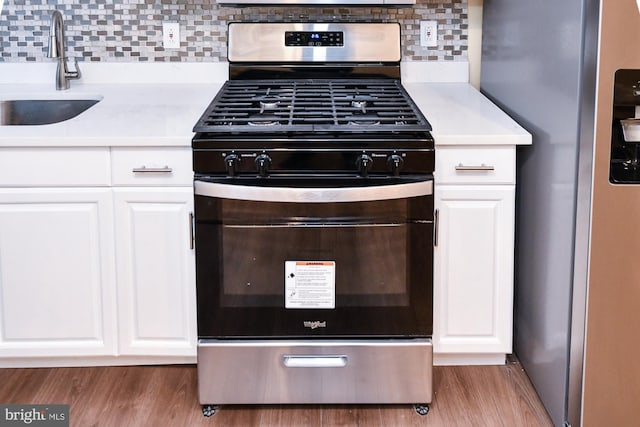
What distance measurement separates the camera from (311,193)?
86.2 inches

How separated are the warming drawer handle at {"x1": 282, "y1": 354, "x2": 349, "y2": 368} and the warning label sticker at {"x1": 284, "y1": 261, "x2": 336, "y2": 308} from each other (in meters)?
0.15

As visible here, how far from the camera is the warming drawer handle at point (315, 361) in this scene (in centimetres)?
232

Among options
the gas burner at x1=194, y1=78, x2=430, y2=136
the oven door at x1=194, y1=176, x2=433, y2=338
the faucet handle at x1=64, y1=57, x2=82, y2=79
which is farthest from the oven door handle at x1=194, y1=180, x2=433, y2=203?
the faucet handle at x1=64, y1=57, x2=82, y2=79

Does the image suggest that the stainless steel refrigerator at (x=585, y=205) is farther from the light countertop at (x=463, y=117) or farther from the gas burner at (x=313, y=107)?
the gas burner at (x=313, y=107)

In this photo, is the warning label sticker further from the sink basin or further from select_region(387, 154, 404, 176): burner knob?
the sink basin

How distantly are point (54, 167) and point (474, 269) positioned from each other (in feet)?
3.99

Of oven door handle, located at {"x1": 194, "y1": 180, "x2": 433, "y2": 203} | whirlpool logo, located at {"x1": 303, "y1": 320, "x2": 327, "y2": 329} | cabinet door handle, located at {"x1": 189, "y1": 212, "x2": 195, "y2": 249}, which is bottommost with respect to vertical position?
whirlpool logo, located at {"x1": 303, "y1": 320, "x2": 327, "y2": 329}

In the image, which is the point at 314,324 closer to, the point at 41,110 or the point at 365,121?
the point at 365,121

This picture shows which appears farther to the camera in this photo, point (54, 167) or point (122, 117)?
point (122, 117)

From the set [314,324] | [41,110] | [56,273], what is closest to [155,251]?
[56,273]

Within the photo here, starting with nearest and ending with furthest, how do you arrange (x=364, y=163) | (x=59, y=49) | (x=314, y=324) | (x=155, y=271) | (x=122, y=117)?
1. (x=364, y=163)
2. (x=314, y=324)
3. (x=155, y=271)
4. (x=122, y=117)
5. (x=59, y=49)

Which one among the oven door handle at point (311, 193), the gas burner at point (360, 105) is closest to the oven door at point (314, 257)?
the oven door handle at point (311, 193)

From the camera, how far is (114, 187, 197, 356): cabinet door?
7.76 feet

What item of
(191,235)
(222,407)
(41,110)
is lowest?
(222,407)
